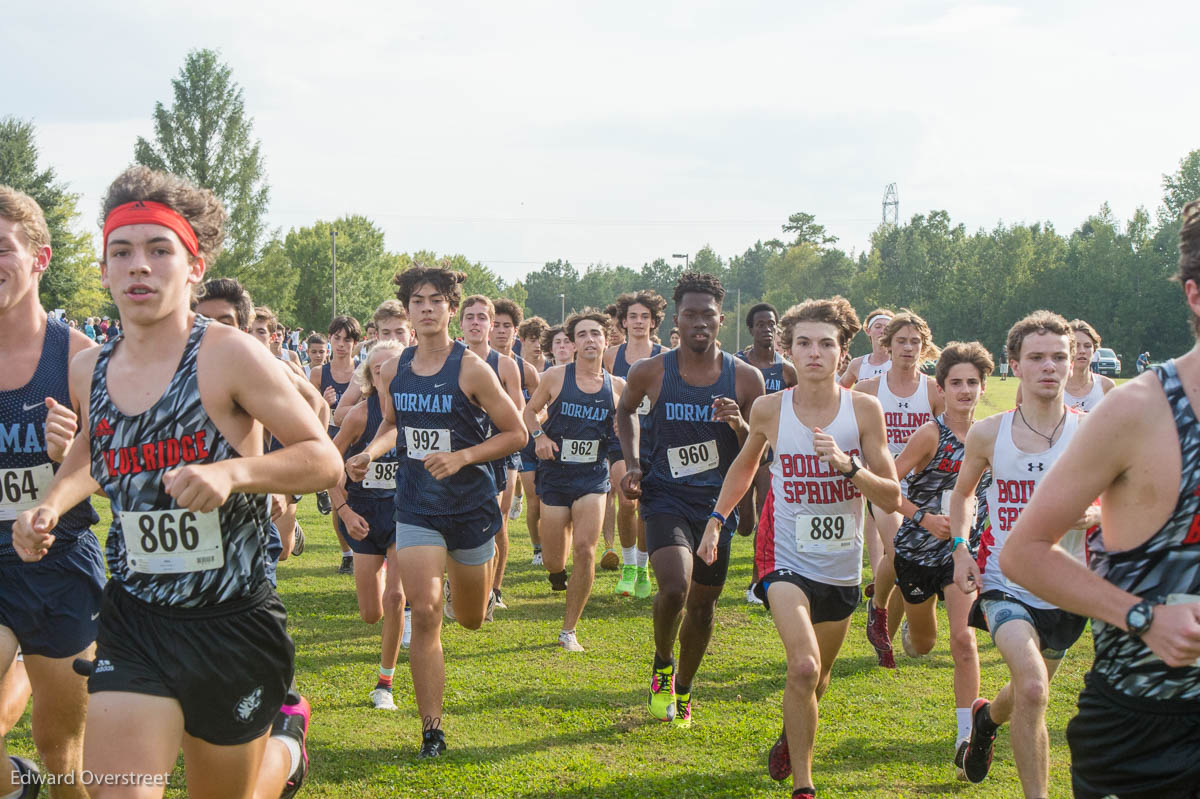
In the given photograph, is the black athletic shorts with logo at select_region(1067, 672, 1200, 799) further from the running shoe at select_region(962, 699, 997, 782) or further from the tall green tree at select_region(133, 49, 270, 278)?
the tall green tree at select_region(133, 49, 270, 278)

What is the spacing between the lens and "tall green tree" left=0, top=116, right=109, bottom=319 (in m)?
51.4

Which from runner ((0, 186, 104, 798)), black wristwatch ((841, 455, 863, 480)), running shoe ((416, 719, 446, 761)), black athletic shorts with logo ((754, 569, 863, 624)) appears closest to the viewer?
runner ((0, 186, 104, 798))

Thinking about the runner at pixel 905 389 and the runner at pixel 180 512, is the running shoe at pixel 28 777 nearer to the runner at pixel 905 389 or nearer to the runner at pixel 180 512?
the runner at pixel 180 512

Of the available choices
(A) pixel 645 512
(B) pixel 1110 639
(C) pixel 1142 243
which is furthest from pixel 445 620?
(C) pixel 1142 243

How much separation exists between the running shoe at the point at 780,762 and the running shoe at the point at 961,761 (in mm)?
930

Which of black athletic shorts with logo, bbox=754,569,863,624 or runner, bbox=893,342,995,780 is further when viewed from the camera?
runner, bbox=893,342,995,780

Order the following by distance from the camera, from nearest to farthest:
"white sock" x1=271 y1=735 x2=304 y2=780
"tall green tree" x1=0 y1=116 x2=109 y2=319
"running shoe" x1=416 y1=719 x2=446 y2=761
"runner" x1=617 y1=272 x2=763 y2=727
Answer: "white sock" x1=271 y1=735 x2=304 y2=780 → "running shoe" x1=416 y1=719 x2=446 y2=761 → "runner" x1=617 y1=272 x2=763 y2=727 → "tall green tree" x1=0 y1=116 x2=109 y2=319

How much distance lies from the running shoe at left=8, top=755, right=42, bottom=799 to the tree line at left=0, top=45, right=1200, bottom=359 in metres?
50.5

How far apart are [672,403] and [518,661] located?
2348mm

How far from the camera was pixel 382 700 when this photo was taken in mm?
6445

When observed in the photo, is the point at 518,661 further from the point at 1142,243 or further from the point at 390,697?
the point at 1142,243

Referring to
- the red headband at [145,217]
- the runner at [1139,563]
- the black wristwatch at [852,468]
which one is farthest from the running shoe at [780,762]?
the red headband at [145,217]

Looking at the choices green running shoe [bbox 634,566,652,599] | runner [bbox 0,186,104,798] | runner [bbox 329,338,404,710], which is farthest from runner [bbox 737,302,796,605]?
runner [bbox 0,186,104,798]

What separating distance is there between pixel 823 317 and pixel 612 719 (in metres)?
2.73
